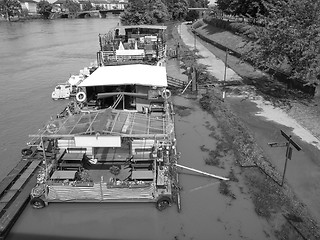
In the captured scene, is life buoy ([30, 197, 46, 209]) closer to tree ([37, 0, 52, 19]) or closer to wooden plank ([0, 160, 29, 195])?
wooden plank ([0, 160, 29, 195])

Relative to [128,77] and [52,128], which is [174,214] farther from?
[128,77]

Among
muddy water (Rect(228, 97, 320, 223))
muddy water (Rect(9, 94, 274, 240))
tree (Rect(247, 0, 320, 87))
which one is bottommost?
muddy water (Rect(9, 94, 274, 240))

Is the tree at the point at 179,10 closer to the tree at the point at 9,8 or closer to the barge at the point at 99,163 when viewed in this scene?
the tree at the point at 9,8

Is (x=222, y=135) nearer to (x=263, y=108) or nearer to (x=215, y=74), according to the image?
(x=263, y=108)

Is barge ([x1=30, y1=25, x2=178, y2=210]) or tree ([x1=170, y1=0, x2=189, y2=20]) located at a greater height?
tree ([x1=170, y1=0, x2=189, y2=20])

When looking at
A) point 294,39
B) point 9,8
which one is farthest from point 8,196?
point 9,8

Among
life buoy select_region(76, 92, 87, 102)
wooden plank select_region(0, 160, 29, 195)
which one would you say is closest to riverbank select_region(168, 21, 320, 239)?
life buoy select_region(76, 92, 87, 102)

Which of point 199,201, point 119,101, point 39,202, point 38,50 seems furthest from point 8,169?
point 38,50
